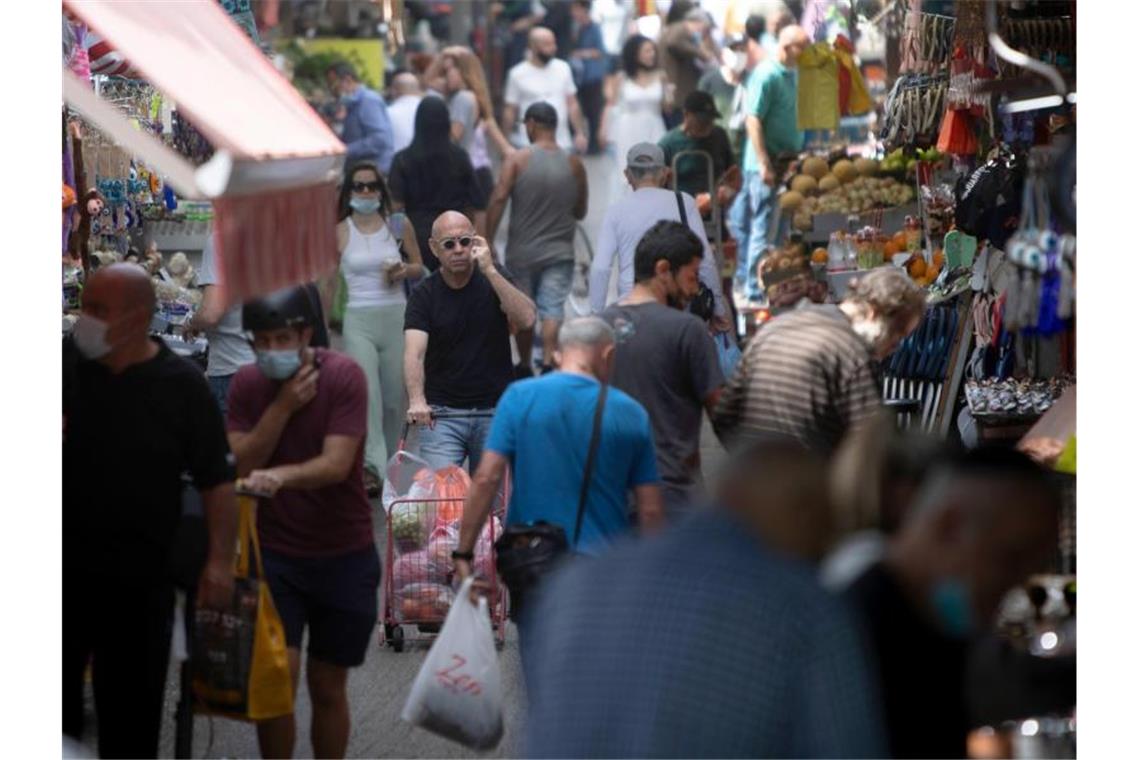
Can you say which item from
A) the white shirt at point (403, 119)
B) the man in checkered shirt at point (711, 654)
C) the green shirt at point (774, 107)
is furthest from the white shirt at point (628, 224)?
the white shirt at point (403, 119)

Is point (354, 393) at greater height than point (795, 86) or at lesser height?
lesser

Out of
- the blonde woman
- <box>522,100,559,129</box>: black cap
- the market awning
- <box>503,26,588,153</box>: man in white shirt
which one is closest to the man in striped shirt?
the market awning

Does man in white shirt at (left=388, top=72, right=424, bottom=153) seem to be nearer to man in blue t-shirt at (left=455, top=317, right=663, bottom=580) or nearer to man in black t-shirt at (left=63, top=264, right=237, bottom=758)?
man in blue t-shirt at (left=455, top=317, right=663, bottom=580)

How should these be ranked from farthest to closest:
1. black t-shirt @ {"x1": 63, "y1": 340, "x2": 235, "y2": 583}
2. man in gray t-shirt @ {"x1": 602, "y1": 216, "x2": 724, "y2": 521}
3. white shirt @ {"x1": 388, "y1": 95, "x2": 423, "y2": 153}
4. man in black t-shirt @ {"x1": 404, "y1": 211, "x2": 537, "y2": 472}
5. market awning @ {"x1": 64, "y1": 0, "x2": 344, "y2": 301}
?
white shirt @ {"x1": 388, "y1": 95, "x2": 423, "y2": 153}
man in black t-shirt @ {"x1": 404, "y1": 211, "x2": 537, "y2": 472}
man in gray t-shirt @ {"x1": 602, "y1": 216, "x2": 724, "y2": 521}
black t-shirt @ {"x1": 63, "y1": 340, "x2": 235, "y2": 583}
market awning @ {"x1": 64, "y1": 0, "x2": 344, "y2": 301}

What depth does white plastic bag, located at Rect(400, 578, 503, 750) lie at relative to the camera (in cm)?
641

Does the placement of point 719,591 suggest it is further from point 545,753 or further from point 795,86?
point 795,86

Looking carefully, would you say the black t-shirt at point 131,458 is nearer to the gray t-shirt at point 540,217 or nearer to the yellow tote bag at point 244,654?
the yellow tote bag at point 244,654

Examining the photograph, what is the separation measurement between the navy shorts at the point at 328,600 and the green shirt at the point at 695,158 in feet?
27.0

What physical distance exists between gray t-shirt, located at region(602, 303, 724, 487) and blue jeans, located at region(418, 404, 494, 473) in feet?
6.26

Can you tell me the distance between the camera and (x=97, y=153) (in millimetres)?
9375

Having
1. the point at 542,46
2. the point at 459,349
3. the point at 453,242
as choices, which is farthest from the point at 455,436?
the point at 542,46

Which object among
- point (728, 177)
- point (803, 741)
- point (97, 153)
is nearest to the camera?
point (803, 741)
